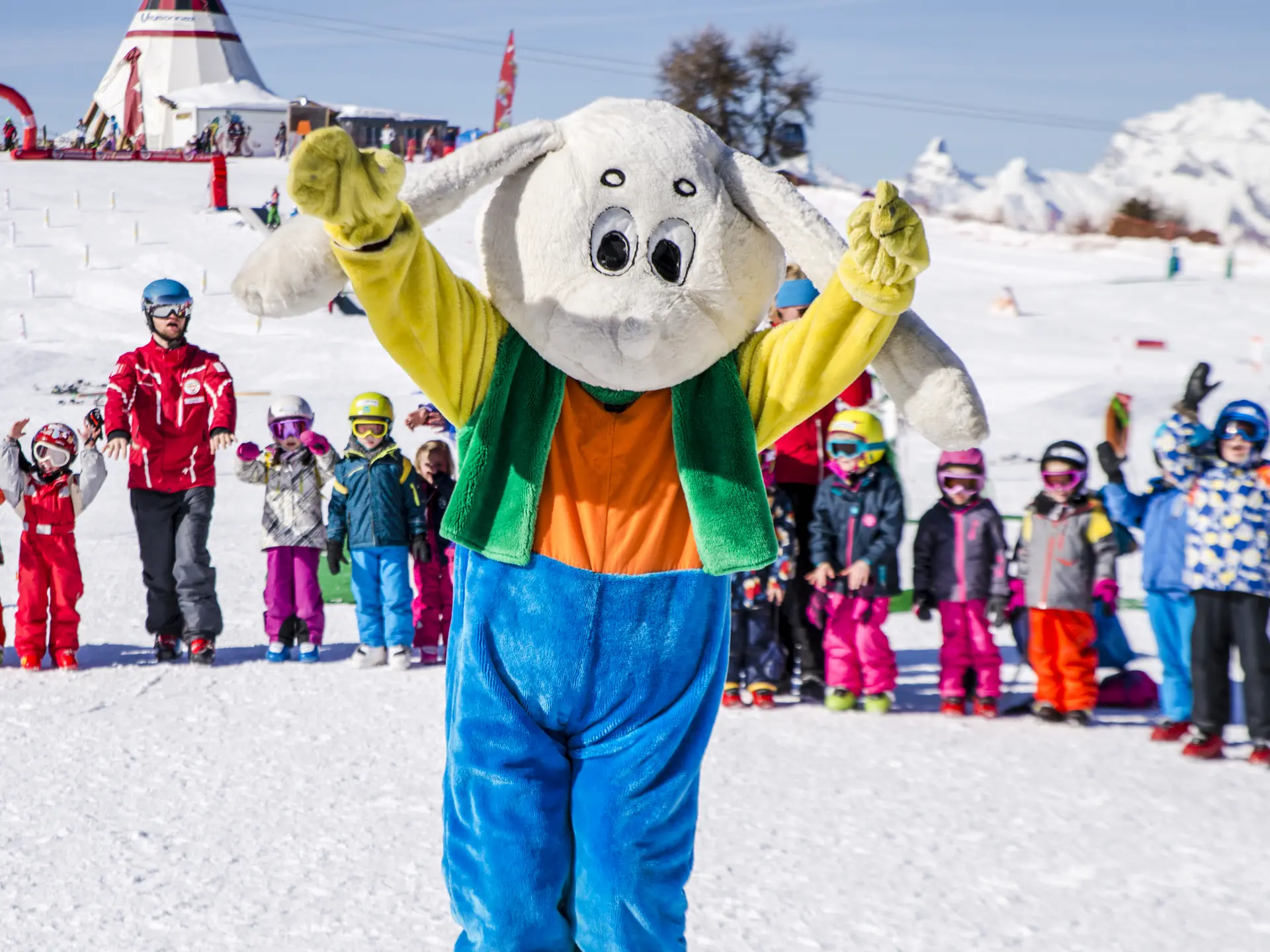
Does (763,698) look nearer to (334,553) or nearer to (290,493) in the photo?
(334,553)

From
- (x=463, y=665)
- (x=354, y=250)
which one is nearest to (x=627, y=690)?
(x=463, y=665)

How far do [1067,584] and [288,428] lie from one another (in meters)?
3.60

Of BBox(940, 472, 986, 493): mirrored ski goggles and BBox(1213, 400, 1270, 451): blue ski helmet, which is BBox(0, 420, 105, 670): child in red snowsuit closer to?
BBox(940, 472, 986, 493): mirrored ski goggles

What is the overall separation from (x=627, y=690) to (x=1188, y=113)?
619ft

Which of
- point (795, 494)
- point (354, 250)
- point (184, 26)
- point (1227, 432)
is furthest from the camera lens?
point (184, 26)

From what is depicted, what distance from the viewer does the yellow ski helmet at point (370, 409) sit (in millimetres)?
6199

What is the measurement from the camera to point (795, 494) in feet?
19.5

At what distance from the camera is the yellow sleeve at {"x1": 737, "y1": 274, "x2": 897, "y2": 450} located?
2480mm

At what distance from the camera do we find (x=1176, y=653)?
539 centimetres

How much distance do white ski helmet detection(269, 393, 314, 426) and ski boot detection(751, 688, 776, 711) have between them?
2508 millimetres

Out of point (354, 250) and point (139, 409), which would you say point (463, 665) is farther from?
point (139, 409)

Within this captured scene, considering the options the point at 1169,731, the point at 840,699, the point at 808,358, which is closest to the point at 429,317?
the point at 808,358

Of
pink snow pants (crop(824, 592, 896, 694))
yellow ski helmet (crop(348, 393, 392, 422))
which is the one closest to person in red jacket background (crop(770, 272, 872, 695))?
pink snow pants (crop(824, 592, 896, 694))

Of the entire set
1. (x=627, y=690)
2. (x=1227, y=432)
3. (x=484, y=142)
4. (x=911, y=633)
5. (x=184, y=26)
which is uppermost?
(x=184, y=26)
